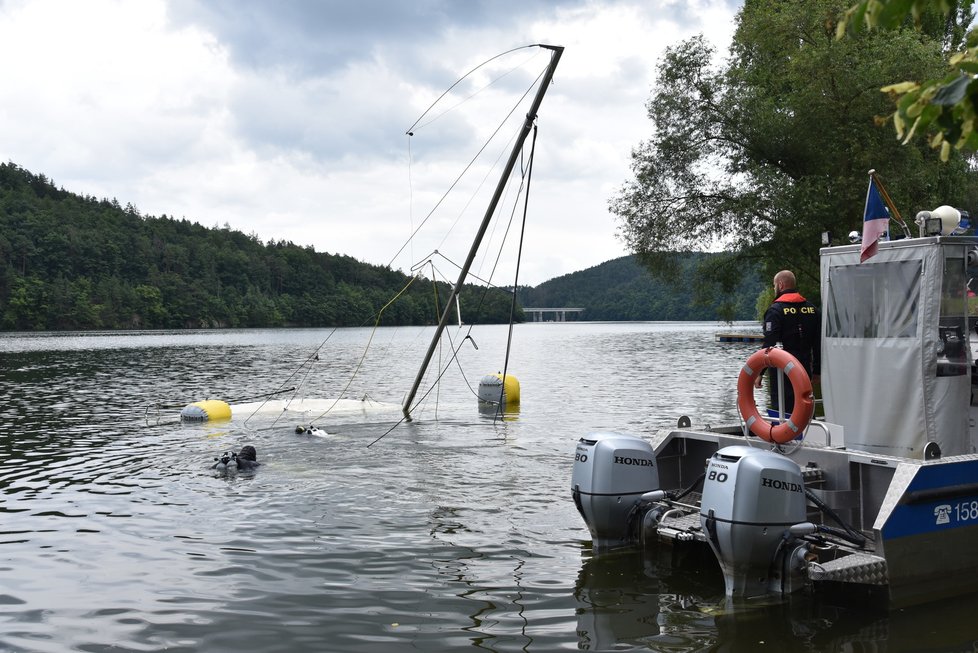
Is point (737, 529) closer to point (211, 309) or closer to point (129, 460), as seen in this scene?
point (129, 460)

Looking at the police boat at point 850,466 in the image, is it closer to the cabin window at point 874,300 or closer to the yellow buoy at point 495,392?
the cabin window at point 874,300

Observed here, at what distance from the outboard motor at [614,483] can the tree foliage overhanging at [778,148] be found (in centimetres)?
1928

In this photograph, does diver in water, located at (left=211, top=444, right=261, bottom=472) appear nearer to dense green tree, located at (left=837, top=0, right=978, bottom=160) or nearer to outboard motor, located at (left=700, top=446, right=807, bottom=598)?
outboard motor, located at (left=700, top=446, right=807, bottom=598)

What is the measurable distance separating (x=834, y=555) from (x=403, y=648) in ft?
12.1

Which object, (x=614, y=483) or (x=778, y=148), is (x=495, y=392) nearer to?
(x=778, y=148)

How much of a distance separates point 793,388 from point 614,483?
6.29 feet

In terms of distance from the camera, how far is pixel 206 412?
2014 centimetres

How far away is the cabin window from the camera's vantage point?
7824 millimetres

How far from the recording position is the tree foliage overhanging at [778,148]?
2458 cm

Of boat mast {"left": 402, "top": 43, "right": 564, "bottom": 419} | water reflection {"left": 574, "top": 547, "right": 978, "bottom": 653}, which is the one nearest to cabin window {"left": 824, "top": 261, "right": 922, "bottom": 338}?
water reflection {"left": 574, "top": 547, "right": 978, "bottom": 653}

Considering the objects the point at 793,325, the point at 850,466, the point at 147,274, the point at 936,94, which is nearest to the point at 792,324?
the point at 793,325

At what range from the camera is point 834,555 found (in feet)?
22.5

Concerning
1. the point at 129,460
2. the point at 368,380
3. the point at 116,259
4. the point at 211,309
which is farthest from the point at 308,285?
the point at 129,460

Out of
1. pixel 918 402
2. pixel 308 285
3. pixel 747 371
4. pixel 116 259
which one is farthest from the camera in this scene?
pixel 308 285
